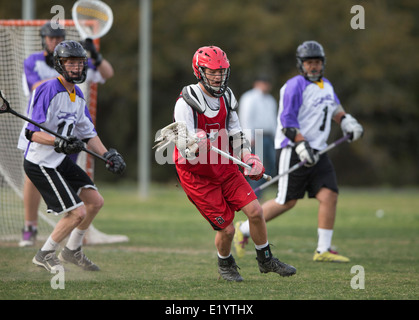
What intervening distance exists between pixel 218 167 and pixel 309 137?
6.06 feet

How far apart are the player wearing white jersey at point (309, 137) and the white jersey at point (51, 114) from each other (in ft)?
6.87

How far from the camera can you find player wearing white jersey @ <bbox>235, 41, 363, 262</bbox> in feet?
23.2

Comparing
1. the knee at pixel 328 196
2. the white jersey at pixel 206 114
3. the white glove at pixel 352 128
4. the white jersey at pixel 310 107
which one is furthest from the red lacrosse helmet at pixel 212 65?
the white glove at pixel 352 128

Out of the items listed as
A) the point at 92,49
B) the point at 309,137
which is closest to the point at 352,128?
the point at 309,137

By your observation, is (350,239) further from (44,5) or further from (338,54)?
(44,5)

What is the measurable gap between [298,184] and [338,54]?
16433mm

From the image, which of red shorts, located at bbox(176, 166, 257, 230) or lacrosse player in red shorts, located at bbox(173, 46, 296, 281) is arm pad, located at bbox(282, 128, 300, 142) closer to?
lacrosse player in red shorts, located at bbox(173, 46, 296, 281)

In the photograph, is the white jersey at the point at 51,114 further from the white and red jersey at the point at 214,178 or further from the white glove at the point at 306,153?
the white glove at the point at 306,153

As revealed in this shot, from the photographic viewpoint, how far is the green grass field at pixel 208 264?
16.7 feet

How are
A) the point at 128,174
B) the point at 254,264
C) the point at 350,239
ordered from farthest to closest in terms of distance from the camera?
the point at 128,174, the point at 350,239, the point at 254,264

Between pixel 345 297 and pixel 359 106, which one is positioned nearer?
pixel 345 297

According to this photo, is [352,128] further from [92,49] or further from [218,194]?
[92,49]

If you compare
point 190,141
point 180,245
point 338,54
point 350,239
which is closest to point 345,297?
point 190,141

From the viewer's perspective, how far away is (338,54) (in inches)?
900
